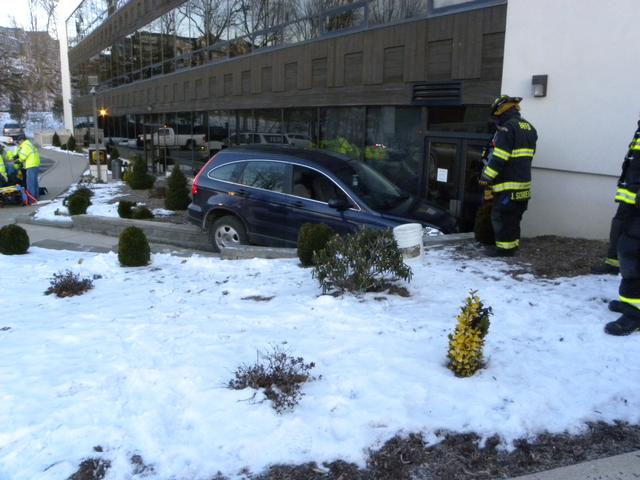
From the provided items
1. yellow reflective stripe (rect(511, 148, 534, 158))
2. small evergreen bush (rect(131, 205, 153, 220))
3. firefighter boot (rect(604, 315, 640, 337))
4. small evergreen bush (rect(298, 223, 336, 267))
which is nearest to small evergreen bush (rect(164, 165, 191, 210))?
small evergreen bush (rect(131, 205, 153, 220))

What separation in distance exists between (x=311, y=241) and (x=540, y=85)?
3709mm

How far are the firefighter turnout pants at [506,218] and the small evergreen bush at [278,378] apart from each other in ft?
11.4

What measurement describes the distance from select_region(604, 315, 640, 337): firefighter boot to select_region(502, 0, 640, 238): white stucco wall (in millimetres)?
3096

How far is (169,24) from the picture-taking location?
21.2 metres

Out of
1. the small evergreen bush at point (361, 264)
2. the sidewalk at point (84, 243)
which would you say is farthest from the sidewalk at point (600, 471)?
the small evergreen bush at point (361, 264)

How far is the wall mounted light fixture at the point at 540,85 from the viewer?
729 centimetres

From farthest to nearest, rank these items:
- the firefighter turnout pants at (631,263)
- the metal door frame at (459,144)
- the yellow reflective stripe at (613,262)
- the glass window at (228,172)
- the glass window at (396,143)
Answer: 1. the glass window at (396,143)
2. the metal door frame at (459,144)
3. the glass window at (228,172)
4. the yellow reflective stripe at (613,262)
5. the firefighter turnout pants at (631,263)

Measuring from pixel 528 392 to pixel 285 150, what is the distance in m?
5.84

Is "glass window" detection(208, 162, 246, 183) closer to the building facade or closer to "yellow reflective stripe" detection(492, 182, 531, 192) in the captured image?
the building facade

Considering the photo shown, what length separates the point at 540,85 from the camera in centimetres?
732

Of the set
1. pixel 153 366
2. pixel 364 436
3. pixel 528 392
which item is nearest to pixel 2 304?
pixel 153 366

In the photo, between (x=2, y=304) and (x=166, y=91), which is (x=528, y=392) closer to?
(x=2, y=304)

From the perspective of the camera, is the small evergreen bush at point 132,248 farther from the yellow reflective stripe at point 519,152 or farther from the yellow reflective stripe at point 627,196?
the yellow reflective stripe at point 627,196

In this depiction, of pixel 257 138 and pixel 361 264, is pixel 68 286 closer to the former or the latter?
pixel 361 264
